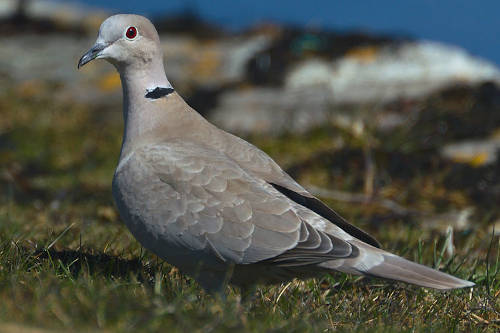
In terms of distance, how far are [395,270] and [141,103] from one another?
174cm

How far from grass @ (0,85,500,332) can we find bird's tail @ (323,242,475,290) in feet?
0.70

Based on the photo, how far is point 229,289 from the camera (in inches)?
154

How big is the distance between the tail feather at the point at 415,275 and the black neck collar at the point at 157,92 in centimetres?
→ 161

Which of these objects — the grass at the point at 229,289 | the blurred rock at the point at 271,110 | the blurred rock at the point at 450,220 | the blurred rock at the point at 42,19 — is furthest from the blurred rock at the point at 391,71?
the blurred rock at the point at 42,19

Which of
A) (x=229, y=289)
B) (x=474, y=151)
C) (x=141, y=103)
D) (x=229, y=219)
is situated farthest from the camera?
(x=474, y=151)

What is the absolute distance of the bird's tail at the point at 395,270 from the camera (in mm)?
3338

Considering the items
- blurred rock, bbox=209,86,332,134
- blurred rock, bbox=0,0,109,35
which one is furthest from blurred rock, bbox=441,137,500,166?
blurred rock, bbox=0,0,109,35

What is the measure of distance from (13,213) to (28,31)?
10410 millimetres

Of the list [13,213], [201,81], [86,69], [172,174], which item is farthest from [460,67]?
[172,174]

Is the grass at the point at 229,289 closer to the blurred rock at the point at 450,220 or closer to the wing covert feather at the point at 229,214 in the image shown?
the blurred rock at the point at 450,220

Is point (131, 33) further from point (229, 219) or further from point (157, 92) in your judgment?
point (229, 219)

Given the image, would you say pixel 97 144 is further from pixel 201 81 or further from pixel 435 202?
pixel 435 202

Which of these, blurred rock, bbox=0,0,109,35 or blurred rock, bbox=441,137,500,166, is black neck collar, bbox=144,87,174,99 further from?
blurred rock, bbox=0,0,109,35

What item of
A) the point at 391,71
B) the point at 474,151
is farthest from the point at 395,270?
the point at 391,71
